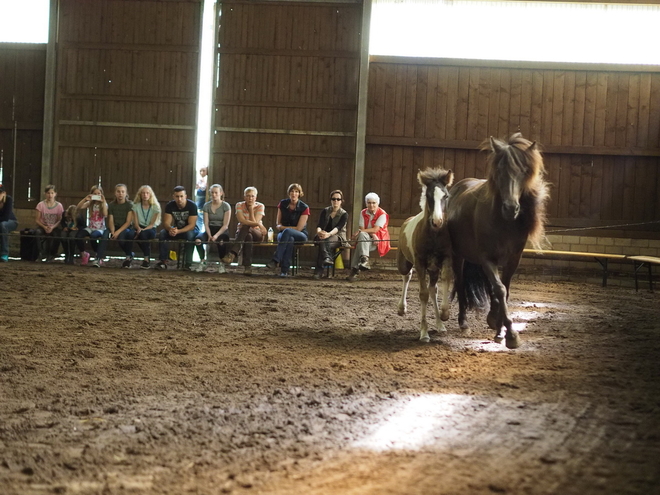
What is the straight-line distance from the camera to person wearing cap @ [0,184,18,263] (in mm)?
13156

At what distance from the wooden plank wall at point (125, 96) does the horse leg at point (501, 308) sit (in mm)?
9678

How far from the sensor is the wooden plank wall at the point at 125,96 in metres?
15.1

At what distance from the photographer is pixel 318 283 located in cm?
1123

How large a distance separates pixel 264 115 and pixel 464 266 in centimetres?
867

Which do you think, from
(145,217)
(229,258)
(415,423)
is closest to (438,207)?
(415,423)

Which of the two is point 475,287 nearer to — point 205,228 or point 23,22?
point 205,228

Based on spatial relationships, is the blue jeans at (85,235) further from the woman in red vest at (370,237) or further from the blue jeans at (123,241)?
the woman in red vest at (370,237)

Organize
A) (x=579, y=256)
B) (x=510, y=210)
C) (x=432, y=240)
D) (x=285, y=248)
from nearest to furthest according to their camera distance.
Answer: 1. (x=510, y=210)
2. (x=432, y=240)
3. (x=285, y=248)
4. (x=579, y=256)

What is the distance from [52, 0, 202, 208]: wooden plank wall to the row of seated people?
2004 millimetres

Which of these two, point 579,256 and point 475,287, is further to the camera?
point 579,256

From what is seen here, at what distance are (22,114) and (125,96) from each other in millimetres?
2064

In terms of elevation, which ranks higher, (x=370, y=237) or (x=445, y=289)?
(x=370, y=237)

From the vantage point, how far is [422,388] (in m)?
4.59

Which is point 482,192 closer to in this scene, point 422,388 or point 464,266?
point 464,266
